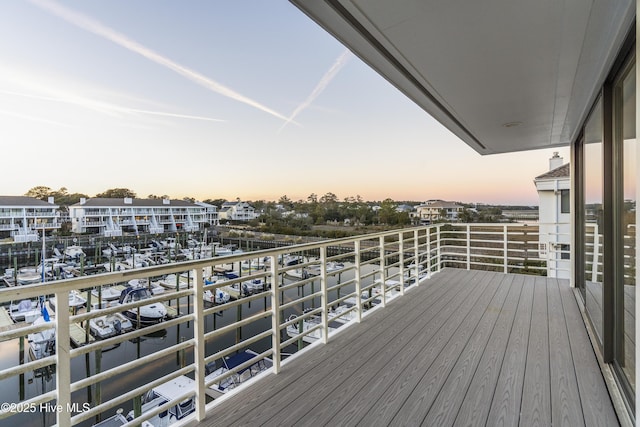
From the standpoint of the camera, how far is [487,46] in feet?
5.73

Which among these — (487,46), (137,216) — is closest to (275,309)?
(487,46)

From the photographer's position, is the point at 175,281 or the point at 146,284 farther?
the point at 175,281

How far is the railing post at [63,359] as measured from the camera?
104 cm

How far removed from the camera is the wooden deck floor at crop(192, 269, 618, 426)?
152cm

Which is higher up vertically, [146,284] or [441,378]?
[146,284]

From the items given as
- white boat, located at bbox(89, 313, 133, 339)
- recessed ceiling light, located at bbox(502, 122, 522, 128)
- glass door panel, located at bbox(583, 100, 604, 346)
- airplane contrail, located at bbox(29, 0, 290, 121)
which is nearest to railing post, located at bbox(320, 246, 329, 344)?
glass door panel, located at bbox(583, 100, 604, 346)

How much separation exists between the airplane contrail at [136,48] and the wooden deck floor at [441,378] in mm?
8040

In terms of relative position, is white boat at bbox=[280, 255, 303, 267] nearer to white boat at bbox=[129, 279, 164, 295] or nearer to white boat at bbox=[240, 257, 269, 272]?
white boat at bbox=[240, 257, 269, 272]

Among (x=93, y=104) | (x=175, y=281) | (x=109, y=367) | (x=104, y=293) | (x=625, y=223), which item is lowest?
(x=109, y=367)

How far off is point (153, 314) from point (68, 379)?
8798 mm

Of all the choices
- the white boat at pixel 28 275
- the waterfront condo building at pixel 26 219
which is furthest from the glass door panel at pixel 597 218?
the waterfront condo building at pixel 26 219

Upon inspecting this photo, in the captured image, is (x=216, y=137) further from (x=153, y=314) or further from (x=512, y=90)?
(x=512, y=90)

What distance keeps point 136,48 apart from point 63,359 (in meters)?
9.75

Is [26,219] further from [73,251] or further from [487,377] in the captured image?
[487,377]
